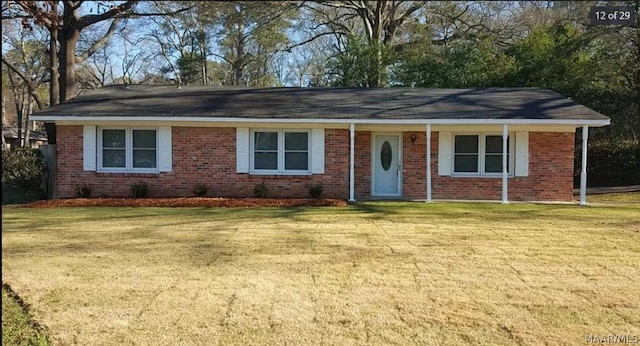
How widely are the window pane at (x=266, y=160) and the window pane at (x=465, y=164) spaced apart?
17.0 feet

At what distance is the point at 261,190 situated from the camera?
589 inches

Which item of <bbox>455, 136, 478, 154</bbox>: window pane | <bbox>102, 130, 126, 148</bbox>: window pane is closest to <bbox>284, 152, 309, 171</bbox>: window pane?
<bbox>455, 136, 478, 154</bbox>: window pane

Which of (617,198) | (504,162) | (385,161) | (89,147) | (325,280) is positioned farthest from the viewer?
(617,198)

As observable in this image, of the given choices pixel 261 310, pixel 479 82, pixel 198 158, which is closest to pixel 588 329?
pixel 261 310

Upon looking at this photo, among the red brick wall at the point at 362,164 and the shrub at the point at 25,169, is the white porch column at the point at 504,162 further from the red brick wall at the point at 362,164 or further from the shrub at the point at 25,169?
the shrub at the point at 25,169

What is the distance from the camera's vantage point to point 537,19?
28766 mm

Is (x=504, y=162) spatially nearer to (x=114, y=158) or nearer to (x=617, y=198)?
(x=617, y=198)


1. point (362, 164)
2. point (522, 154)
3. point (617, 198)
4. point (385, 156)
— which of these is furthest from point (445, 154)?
point (617, 198)

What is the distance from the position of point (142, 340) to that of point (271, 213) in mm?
7640

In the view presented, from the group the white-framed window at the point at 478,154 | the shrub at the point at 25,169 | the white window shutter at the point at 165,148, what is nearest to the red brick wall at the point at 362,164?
the white-framed window at the point at 478,154

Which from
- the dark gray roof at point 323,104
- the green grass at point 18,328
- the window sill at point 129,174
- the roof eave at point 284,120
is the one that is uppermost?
the dark gray roof at point 323,104

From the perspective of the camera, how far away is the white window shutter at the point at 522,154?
1538 centimetres

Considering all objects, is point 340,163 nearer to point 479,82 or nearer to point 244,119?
point 244,119

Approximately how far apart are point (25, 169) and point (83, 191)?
1.81 m
